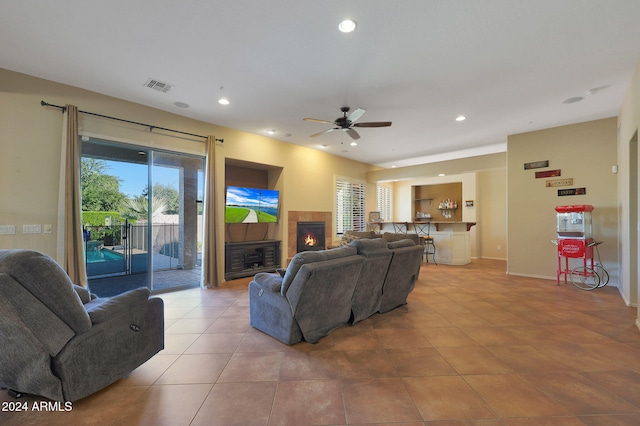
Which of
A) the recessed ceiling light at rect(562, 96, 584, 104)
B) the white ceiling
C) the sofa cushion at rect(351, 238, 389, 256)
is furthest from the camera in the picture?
the recessed ceiling light at rect(562, 96, 584, 104)

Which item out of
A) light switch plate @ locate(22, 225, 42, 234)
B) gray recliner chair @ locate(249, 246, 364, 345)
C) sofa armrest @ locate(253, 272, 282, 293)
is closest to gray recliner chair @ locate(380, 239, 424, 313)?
gray recliner chair @ locate(249, 246, 364, 345)

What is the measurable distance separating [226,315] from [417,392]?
8.55 feet

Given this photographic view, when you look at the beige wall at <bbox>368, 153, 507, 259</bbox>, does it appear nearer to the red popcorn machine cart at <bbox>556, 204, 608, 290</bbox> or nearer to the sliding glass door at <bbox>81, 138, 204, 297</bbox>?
the red popcorn machine cart at <bbox>556, 204, 608, 290</bbox>

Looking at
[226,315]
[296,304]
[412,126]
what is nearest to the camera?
[296,304]

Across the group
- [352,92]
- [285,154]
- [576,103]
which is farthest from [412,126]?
[285,154]

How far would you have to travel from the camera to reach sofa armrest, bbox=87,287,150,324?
6.45ft

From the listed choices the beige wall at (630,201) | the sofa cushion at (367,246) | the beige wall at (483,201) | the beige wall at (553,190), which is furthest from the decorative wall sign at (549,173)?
the sofa cushion at (367,246)

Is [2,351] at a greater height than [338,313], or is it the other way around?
[2,351]

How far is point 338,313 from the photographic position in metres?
3.04

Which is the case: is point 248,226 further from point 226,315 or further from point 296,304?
point 296,304

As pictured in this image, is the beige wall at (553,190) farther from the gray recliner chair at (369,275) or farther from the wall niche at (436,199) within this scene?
the gray recliner chair at (369,275)

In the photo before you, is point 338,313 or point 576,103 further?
point 576,103

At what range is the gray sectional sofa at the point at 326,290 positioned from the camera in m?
2.64

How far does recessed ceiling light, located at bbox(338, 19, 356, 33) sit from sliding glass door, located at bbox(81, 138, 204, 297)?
3799 mm
